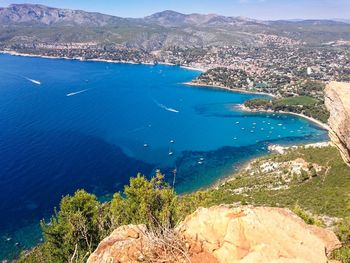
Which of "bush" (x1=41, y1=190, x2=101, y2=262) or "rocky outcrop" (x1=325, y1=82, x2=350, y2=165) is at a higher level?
"rocky outcrop" (x1=325, y1=82, x2=350, y2=165)

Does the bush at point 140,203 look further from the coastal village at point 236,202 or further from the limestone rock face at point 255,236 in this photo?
the limestone rock face at point 255,236

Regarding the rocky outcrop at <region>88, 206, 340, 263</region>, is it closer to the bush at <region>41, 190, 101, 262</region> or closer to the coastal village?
the coastal village

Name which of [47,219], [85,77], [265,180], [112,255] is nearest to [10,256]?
[47,219]

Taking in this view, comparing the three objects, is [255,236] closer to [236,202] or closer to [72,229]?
[72,229]

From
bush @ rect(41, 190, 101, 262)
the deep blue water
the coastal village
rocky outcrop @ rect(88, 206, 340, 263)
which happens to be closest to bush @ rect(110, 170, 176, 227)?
the coastal village

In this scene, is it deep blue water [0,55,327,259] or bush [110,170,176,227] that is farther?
deep blue water [0,55,327,259]

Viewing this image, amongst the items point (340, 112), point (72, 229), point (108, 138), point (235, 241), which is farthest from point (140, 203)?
point (108, 138)

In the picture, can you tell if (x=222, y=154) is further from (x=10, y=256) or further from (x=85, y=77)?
(x=85, y=77)
